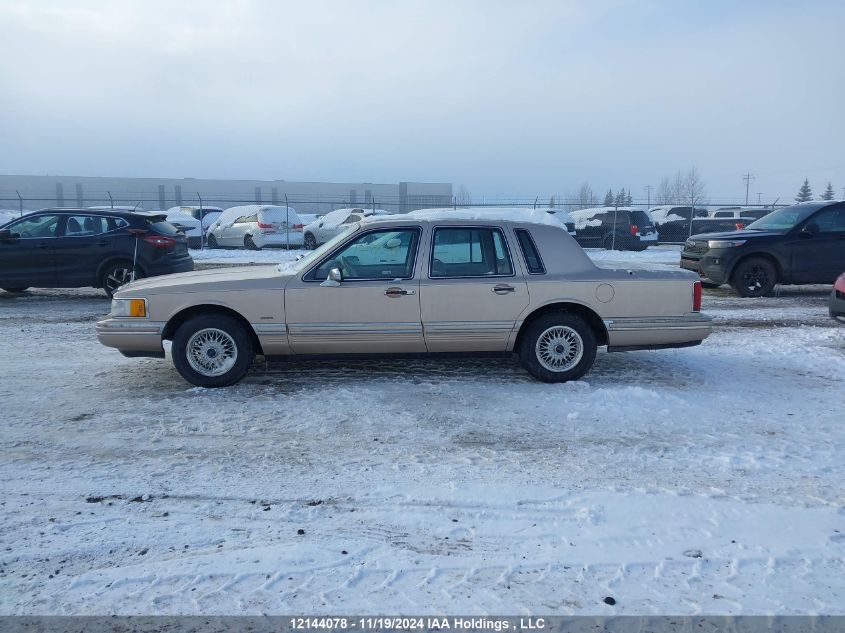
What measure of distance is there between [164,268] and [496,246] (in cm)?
745

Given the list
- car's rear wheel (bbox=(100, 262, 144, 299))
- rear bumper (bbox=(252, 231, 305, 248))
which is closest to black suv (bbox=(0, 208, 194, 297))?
car's rear wheel (bbox=(100, 262, 144, 299))

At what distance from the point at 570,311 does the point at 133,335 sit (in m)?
3.97

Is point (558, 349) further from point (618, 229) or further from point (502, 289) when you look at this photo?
point (618, 229)

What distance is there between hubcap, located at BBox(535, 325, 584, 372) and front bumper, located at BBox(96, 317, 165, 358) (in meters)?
3.44

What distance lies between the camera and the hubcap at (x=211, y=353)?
6.08 m

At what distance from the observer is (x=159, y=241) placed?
38.1 feet

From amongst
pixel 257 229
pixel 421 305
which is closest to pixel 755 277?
pixel 421 305

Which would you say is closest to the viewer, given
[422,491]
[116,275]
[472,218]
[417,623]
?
[417,623]

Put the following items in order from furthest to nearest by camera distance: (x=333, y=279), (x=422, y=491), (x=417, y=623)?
(x=333, y=279) < (x=422, y=491) < (x=417, y=623)

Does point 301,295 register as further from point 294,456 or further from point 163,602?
point 163,602

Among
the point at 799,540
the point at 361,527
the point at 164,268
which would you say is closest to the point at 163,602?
the point at 361,527

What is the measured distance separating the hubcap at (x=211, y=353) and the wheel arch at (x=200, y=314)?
0.18m

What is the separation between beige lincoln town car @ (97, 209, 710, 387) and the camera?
6.05 m

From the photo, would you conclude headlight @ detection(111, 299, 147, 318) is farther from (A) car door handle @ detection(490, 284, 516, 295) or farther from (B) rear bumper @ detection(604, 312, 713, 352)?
(B) rear bumper @ detection(604, 312, 713, 352)
